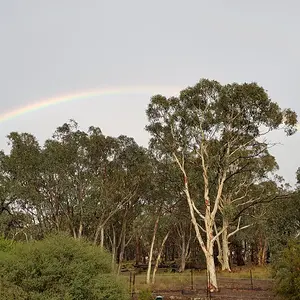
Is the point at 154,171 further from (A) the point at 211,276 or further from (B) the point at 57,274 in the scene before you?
(B) the point at 57,274

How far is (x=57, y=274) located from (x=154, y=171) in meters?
20.2

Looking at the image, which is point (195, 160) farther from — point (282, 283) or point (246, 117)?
point (282, 283)

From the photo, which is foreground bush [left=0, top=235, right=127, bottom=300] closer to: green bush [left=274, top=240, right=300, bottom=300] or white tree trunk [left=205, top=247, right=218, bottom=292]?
green bush [left=274, top=240, right=300, bottom=300]

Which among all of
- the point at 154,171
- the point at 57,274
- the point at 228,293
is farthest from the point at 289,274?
the point at 154,171

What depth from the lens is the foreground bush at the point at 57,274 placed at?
13762 mm

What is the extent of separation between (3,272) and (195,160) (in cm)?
1909

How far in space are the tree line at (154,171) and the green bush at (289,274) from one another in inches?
236

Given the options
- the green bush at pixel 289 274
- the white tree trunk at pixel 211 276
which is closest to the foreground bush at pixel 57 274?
the green bush at pixel 289 274

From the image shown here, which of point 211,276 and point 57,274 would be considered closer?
point 57,274

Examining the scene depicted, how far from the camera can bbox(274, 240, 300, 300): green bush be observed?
1814 cm

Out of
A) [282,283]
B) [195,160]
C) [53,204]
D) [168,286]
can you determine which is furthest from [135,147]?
[282,283]

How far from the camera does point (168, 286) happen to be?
26984mm

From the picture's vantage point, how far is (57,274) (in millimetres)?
14320

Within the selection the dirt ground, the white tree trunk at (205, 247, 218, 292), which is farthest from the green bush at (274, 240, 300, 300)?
the white tree trunk at (205, 247, 218, 292)
